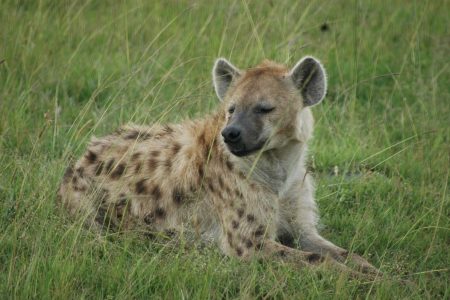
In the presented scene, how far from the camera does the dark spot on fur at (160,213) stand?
14.4 ft

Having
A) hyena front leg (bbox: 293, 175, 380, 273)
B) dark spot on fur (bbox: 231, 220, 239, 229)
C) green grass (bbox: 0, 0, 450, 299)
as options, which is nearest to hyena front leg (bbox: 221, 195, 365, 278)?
dark spot on fur (bbox: 231, 220, 239, 229)

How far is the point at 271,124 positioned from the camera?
4168mm

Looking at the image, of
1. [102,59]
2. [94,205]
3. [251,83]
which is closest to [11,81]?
[102,59]

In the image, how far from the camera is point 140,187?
443 cm

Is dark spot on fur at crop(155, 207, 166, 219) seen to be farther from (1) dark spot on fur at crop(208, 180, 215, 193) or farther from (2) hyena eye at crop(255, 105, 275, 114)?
(2) hyena eye at crop(255, 105, 275, 114)

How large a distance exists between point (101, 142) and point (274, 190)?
3.44ft

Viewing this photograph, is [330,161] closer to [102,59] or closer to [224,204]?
[224,204]

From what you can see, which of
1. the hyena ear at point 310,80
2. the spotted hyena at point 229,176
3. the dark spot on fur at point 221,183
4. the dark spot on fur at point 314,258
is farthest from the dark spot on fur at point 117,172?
the dark spot on fur at point 314,258

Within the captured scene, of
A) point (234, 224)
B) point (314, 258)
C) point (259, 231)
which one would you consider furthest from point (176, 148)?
point (314, 258)

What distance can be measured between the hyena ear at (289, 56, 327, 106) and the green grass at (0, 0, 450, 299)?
10.5 inches

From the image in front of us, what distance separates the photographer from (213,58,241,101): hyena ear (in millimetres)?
4465

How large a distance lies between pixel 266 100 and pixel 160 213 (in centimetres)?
85

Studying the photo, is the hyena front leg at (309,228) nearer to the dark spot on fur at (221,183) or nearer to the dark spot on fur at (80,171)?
the dark spot on fur at (221,183)

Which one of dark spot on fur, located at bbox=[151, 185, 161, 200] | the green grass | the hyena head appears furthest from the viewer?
dark spot on fur, located at bbox=[151, 185, 161, 200]
